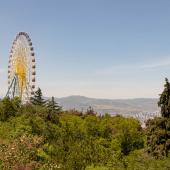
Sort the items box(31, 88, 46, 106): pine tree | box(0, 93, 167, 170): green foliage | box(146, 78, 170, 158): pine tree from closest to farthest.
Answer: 1. box(0, 93, 167, 170): green foliage
2. box(146, 78, 170, 158): pine tree
3. box(31, 88, 46, 106): pine tree

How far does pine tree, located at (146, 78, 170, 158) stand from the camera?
43812mm

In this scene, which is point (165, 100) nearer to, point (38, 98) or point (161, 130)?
point (161, 130)

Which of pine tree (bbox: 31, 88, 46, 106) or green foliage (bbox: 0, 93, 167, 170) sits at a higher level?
pine tree (bbox: 31, 88, 46, 106)

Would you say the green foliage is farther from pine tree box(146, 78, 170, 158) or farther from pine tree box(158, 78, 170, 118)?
pine tree box(158, 78, 170, 118)

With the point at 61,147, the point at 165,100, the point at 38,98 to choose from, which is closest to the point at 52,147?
the point at 61,147

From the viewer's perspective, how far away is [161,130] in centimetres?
4441

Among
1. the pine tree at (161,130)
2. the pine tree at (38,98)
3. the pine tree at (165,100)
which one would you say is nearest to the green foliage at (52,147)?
the pine tree at (161,130)

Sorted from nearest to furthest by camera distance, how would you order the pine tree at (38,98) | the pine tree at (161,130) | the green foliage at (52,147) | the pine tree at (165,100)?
the green foliage at (52,147) < the pine tree at (161,130) < the pine tree at (165,100) < the pine tree at (38,98)

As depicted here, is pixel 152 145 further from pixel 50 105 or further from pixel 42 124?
pixel 50 105

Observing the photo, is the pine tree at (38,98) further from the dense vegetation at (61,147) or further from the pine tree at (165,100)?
the pine tree at (165,100)

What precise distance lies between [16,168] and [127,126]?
1938 inches

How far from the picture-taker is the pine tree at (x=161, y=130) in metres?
43.8

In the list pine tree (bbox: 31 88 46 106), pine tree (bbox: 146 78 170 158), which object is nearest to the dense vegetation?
pine tree (bbox: 146 78 170 158)

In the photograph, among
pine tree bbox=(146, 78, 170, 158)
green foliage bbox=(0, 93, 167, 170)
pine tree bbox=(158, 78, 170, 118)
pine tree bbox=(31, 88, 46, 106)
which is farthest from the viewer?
pine tree bbox=(31, 88, 46, 106)
